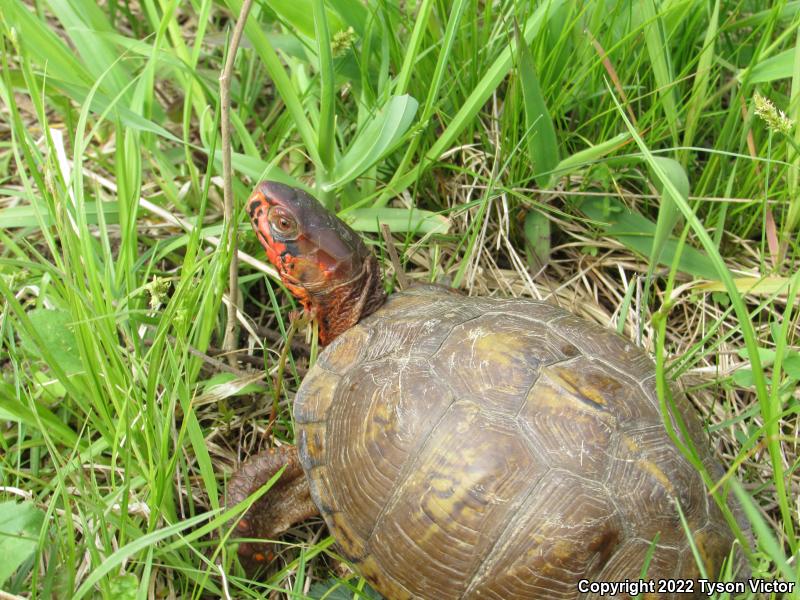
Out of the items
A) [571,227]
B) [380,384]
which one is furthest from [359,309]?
[571,227]

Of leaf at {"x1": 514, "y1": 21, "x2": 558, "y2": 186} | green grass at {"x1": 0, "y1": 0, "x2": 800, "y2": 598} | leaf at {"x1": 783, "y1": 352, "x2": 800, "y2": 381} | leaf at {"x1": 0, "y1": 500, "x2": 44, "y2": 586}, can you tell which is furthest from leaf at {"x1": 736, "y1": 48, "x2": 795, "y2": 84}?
leaf at {"x1": 0, "y1": 500, "x2": 44, "y2": 586}

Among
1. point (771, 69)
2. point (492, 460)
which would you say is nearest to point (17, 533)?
point (492, 460)

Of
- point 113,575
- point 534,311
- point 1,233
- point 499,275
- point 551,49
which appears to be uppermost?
point 551,49

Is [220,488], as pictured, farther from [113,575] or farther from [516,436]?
[516,436]

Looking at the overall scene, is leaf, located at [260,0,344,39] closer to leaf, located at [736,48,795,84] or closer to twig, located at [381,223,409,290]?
twig, located at [381,223,409,290]

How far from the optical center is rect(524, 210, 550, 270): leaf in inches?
→ 82.6

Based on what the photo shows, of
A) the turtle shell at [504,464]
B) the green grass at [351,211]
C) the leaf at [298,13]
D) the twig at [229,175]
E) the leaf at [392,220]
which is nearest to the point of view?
the turtle shell at [504,464]

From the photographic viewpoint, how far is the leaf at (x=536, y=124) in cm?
175

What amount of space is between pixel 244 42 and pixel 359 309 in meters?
0.92

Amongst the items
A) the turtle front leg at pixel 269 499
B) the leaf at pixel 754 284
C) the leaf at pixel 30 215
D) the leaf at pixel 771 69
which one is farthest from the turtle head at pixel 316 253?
the leaf at pixel 771 69

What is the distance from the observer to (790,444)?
1817mm

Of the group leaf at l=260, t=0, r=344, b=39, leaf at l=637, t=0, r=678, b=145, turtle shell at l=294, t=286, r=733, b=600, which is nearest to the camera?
turtle shell at l=294, t=286, r=733, b=600

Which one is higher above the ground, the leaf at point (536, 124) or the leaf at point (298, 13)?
the leaf at point (298, 13)

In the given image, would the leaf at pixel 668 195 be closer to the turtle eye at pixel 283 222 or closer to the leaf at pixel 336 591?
the turtle eye at pixel 283 222
